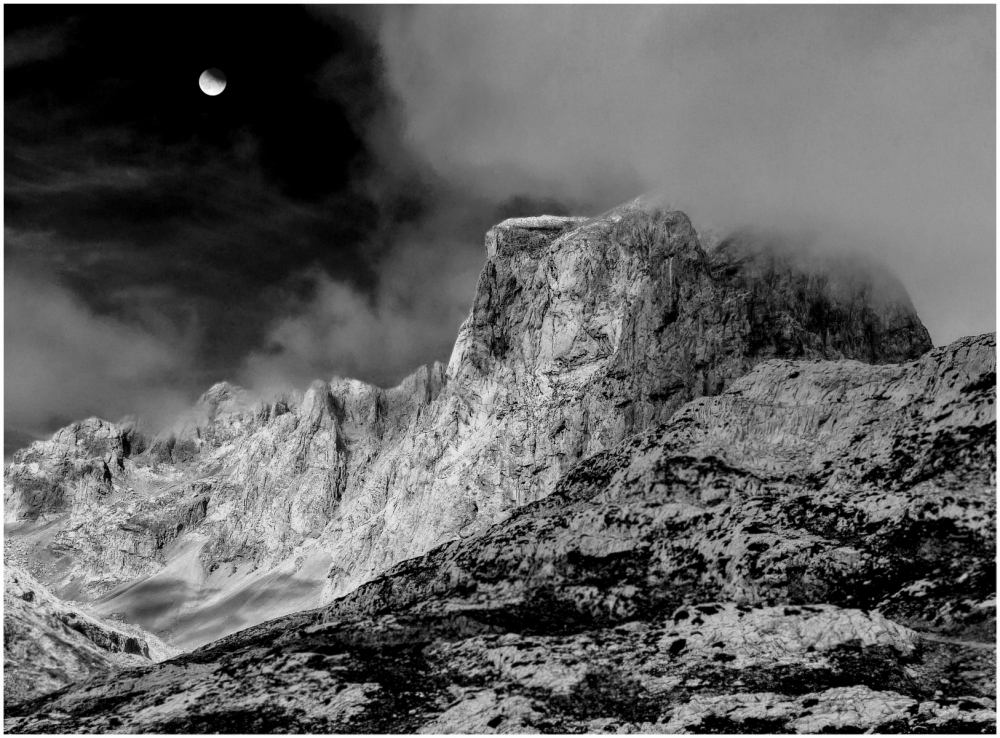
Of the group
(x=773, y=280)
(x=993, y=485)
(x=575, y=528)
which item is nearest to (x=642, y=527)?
(x=575, y=528)

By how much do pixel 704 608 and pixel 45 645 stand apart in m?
54.2

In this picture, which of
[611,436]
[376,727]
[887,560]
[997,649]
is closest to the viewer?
[997,649]

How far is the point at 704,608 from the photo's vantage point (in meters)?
57.7

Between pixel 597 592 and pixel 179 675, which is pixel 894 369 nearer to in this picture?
pixel 597 592

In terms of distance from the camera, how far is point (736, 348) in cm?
17012

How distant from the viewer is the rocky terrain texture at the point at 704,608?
47.1 meters

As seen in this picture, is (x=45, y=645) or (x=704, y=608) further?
(x=45, y=645)

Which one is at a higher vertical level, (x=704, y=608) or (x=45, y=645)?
(x=45, y=645)

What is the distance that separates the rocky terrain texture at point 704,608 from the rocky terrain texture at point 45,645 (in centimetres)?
627

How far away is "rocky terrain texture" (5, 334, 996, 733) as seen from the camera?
154 feet

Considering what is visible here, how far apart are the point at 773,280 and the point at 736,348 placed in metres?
31.9

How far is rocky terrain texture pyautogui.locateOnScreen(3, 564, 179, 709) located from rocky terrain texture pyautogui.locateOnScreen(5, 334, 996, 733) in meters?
6.27

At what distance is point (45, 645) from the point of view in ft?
250

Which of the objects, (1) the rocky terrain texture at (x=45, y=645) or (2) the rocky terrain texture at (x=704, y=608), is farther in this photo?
(1) the rocky terrain texture at (x=45, y=645)
